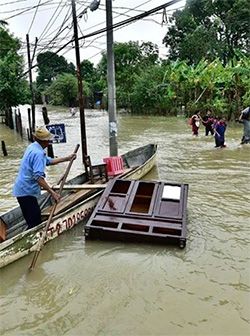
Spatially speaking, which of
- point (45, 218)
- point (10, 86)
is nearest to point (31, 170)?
point (45, 218)

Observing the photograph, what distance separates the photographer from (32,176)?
6.17 m

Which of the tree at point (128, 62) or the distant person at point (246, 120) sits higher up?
the tree at point (128, 62)

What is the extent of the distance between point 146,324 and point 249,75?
22.0 m

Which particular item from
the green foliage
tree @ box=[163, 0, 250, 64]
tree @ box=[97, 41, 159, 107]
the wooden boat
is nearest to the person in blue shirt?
the wooden boat

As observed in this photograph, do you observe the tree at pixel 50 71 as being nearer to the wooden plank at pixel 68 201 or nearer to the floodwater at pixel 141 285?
the wooden plank at pixel 68 201

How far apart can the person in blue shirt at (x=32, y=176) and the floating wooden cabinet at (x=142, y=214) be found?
3.43 feet

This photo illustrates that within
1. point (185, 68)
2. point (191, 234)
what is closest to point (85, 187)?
point (191, 234)

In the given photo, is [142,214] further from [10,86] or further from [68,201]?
[10,86]

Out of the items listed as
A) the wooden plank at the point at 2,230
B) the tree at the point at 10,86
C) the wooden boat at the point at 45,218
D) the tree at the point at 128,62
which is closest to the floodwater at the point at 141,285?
the wooden boat at the point at 45,218

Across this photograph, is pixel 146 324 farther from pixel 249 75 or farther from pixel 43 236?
pixel 249 75

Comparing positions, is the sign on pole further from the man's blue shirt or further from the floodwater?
the man's blue shirt

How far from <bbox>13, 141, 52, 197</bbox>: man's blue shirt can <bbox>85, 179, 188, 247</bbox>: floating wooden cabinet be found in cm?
124

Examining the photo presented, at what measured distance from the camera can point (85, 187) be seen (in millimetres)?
7953

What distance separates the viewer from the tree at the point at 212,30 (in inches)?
1422
